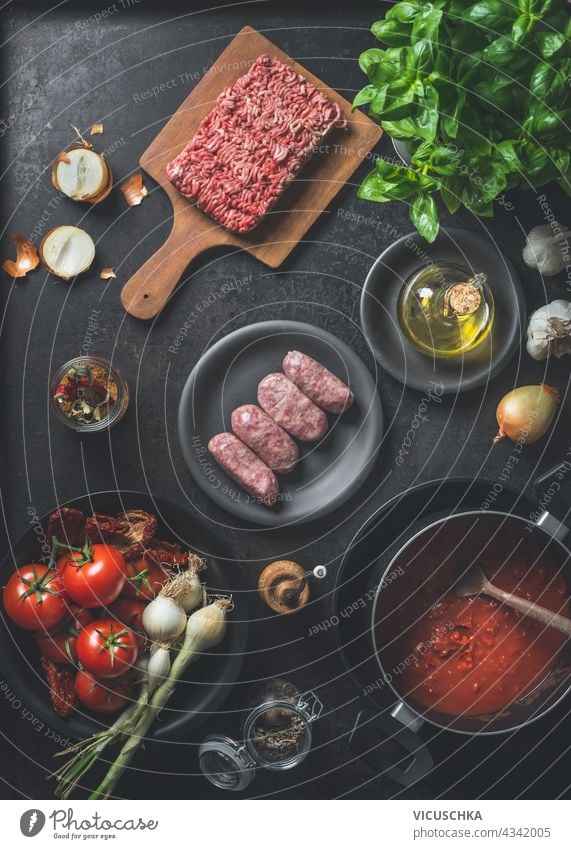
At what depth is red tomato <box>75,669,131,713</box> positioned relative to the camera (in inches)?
64.9

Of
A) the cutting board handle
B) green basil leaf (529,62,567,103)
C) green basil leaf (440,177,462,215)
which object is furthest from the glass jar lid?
green basil leaf (529,62,567,103)

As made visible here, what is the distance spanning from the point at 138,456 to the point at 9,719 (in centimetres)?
65

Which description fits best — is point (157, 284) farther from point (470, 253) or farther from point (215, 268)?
point (470, 253)

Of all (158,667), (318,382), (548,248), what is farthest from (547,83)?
(158,667)

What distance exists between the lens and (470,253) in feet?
5.87

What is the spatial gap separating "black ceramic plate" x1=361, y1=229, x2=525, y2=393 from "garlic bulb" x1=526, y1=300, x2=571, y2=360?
A: 33 millimetres

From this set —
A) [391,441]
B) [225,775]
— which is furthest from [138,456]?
[225,775]

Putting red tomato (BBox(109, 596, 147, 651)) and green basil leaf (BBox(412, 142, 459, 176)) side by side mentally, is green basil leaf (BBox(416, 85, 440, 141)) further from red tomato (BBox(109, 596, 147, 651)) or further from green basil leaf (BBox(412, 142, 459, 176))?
red tomato (BBox(109, 596, 147, 651))

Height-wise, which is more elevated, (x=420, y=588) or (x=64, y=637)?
(x=64, y=637)

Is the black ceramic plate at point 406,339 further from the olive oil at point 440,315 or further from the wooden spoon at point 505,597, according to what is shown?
the wooden spoon at point 505,597

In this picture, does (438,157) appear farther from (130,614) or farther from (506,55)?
(130,614)

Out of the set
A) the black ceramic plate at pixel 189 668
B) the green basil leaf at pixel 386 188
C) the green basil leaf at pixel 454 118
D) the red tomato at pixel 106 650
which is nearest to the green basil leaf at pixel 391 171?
the green basil leaf at pixel 386 188

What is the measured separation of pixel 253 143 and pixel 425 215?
472mm

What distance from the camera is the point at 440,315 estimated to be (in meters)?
1.78
